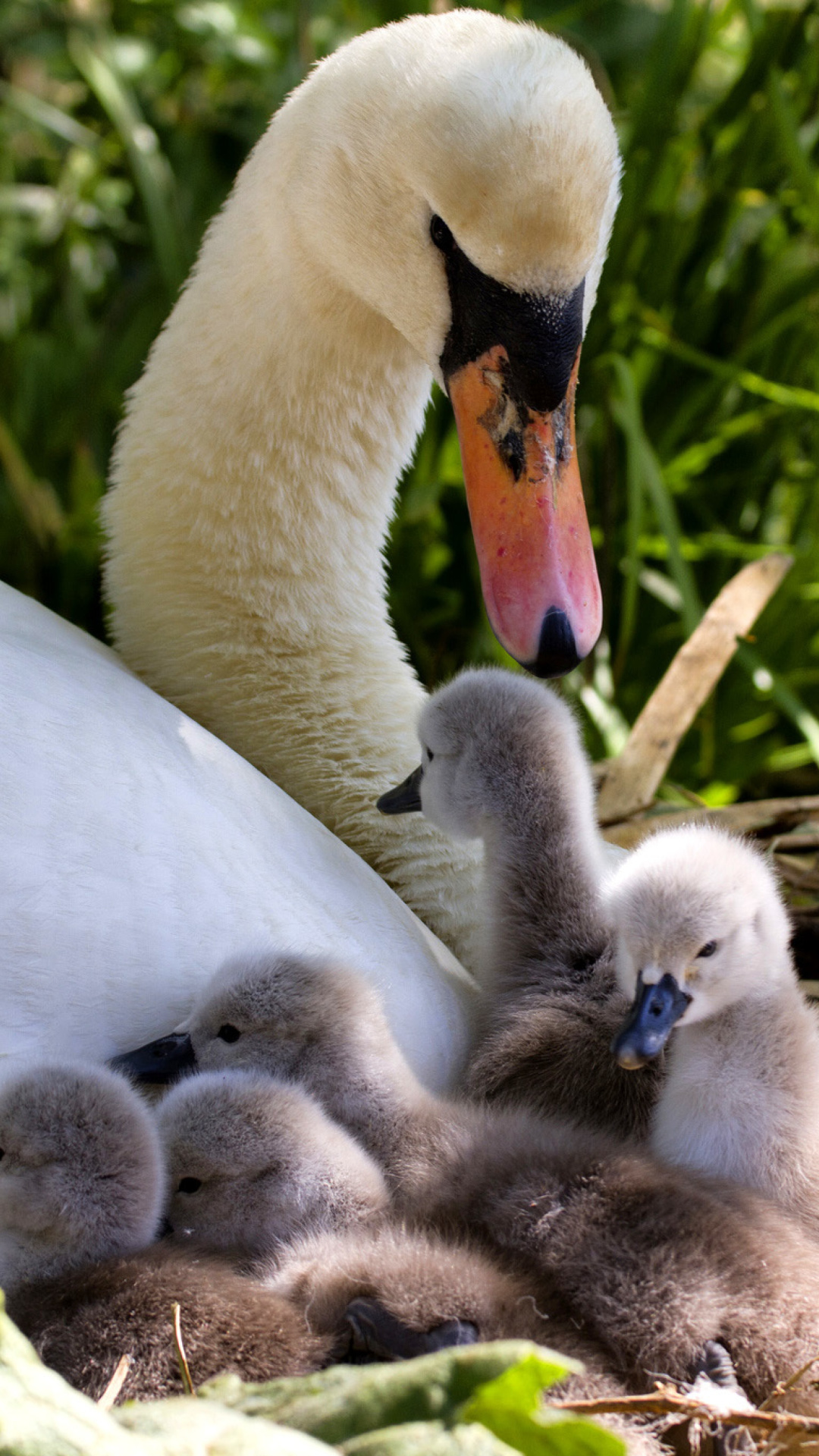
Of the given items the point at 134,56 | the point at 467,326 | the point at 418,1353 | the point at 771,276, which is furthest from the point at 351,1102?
the point at 134,56

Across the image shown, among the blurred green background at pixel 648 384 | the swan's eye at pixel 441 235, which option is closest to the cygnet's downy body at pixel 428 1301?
the swan's eye at pixel 441 235

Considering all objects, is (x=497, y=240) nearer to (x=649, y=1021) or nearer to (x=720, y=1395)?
(x=649, y=1021)

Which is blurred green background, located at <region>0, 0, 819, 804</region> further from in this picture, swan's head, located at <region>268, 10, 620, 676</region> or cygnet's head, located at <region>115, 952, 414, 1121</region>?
cygnet's head, located at <region>115, 952, 414, 1121</region>

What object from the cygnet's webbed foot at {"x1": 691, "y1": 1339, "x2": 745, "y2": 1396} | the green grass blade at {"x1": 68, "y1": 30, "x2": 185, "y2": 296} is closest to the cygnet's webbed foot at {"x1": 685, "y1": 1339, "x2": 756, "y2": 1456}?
A: the cygnet's webbed foot at {"x1": 691, "y1": 1339, "x2": 745, "y2": 1396}

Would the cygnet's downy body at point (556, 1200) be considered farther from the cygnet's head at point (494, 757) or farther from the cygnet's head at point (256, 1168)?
the cygnet's head at point (494, 757)

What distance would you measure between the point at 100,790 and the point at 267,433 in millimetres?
690

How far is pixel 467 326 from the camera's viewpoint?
5.19 ft

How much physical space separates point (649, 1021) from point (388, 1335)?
38cm

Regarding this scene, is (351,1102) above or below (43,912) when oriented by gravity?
below

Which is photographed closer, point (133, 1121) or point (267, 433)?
point (133, 1121)

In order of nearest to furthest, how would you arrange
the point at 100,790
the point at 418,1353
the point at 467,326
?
1. the point at 418,1353
2. the point at 100,790
3. the point at 467,326

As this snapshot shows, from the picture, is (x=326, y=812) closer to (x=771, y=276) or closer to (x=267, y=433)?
(x=267, y=433)

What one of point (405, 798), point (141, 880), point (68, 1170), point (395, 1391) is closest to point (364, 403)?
point (405, 798)

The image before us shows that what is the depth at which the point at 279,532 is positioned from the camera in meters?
1.96
